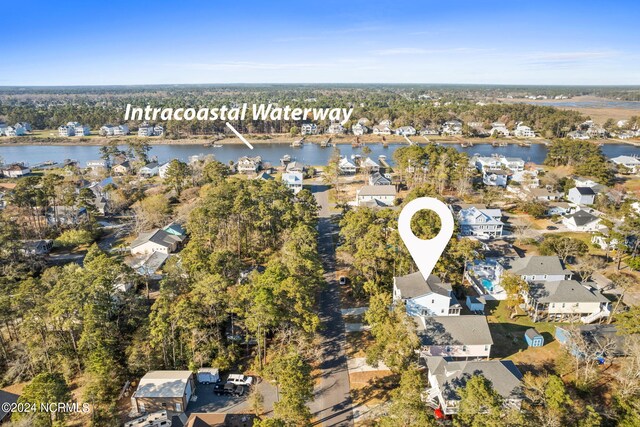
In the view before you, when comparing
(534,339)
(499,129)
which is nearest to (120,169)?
(534,339)

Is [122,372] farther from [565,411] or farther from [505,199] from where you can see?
[505,199]

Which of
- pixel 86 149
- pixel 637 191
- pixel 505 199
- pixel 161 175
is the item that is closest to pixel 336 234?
pixel 505 199

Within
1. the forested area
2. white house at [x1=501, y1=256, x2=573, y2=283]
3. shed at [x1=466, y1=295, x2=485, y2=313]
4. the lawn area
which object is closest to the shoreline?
white house at [x1=501, y1=256, x2=573, y2=283]

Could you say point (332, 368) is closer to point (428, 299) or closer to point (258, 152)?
point (428, 299)

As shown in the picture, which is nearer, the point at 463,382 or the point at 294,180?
the point at 463,382

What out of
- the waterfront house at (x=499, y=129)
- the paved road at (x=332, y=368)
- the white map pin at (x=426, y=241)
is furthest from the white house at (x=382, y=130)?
the white map pin at (x=426, y=241)

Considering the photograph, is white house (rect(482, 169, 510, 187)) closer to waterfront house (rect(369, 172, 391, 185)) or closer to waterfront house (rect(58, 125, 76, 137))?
waterfront house (rect(369, 172, 391, 185))

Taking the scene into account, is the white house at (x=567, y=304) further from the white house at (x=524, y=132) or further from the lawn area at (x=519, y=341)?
the white house at (x=524, y=132)
